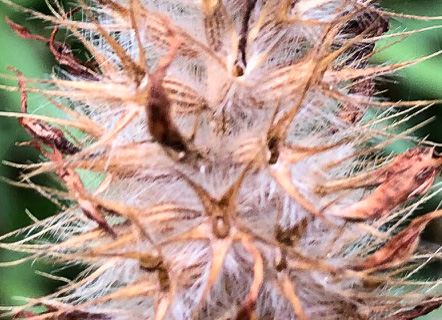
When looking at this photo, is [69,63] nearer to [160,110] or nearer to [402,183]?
[160,110]

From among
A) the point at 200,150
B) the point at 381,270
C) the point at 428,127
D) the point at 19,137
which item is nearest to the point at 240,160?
the point at 200,150

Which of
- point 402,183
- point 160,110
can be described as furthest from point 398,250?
point 160,110

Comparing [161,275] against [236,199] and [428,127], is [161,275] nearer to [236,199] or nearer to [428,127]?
[236,199]

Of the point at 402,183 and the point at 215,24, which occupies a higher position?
the point at 215,24

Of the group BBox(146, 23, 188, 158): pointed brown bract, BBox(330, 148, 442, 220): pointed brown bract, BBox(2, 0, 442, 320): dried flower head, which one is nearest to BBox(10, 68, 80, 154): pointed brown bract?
BBox(2, 0, 442, 320): dried flower head

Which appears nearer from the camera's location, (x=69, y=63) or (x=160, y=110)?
(x=160, y=110)

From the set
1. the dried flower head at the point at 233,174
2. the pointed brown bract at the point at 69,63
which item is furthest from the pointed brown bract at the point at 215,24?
the pointed brown bract at the point at 69,63

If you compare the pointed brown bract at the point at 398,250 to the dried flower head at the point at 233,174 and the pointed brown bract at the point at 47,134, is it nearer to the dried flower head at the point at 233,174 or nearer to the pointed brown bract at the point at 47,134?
the dried flower head at the point at 233,174

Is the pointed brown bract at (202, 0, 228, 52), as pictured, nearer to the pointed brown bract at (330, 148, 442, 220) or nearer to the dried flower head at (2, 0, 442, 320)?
the dried flower head at (2, 0, 442, 320)
